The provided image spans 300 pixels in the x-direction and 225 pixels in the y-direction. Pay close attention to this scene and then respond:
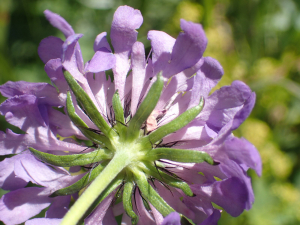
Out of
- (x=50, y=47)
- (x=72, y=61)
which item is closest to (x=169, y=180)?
(x=72, y=61)

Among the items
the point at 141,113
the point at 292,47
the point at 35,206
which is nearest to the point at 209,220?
the point at 141,113

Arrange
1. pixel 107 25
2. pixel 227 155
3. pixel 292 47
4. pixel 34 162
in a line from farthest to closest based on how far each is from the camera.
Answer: pixel 292 47
pixel 107 25
pixel 34 162
pixel 227 155

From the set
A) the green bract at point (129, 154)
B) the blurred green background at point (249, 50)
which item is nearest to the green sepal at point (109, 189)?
the green bract at point (129, 154)

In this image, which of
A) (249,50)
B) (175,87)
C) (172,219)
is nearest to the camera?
(172,219)

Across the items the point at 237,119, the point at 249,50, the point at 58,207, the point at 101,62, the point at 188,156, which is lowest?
the point at 249,50

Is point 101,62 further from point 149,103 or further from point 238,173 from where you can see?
point 238,173

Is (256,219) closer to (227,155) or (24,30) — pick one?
(227,155)
